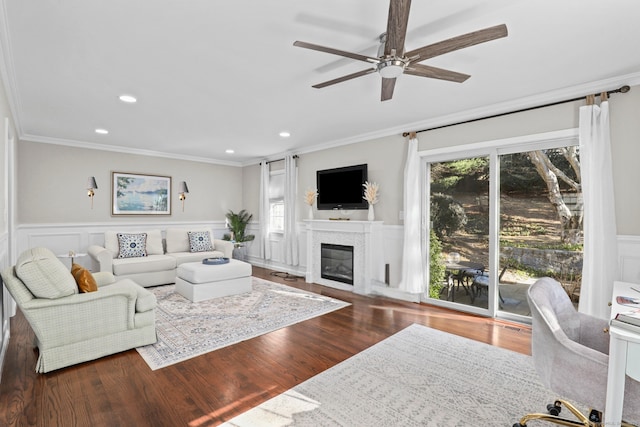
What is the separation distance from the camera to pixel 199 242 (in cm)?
614

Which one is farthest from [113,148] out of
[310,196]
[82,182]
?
[310,196]

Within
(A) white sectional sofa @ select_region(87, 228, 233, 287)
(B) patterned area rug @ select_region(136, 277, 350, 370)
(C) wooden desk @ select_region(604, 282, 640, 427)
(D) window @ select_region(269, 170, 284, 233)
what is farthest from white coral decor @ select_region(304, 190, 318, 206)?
(C) wooden desk @ select_region(604, 282, 640, 427)

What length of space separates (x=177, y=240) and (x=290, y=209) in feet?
7.44

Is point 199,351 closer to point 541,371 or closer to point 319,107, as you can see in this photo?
point 541,371

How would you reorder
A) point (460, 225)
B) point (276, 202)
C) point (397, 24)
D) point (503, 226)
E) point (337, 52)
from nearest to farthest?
point (397, 24) → point (337, 52) → point (503, 226) → point (460, 225) → point (276, 202)

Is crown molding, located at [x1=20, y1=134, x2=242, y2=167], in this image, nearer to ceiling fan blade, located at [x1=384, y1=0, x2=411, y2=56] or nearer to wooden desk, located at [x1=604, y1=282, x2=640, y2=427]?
ceiling fan blade, located at [x1=384, y1=0, x2=411, y2=56]

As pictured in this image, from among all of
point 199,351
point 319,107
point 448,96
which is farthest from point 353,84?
point 199,351

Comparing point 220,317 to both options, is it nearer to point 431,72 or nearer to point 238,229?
point 431,72

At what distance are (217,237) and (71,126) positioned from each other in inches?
144

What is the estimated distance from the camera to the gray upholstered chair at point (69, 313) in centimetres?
245

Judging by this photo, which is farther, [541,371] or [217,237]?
[217,237]

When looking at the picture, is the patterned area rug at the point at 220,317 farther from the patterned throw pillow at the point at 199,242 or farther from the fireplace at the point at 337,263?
the patterned throw pillow at the point at 199,242

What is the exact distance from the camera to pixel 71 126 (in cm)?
460

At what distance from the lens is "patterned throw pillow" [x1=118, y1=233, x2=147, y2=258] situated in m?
5.36
